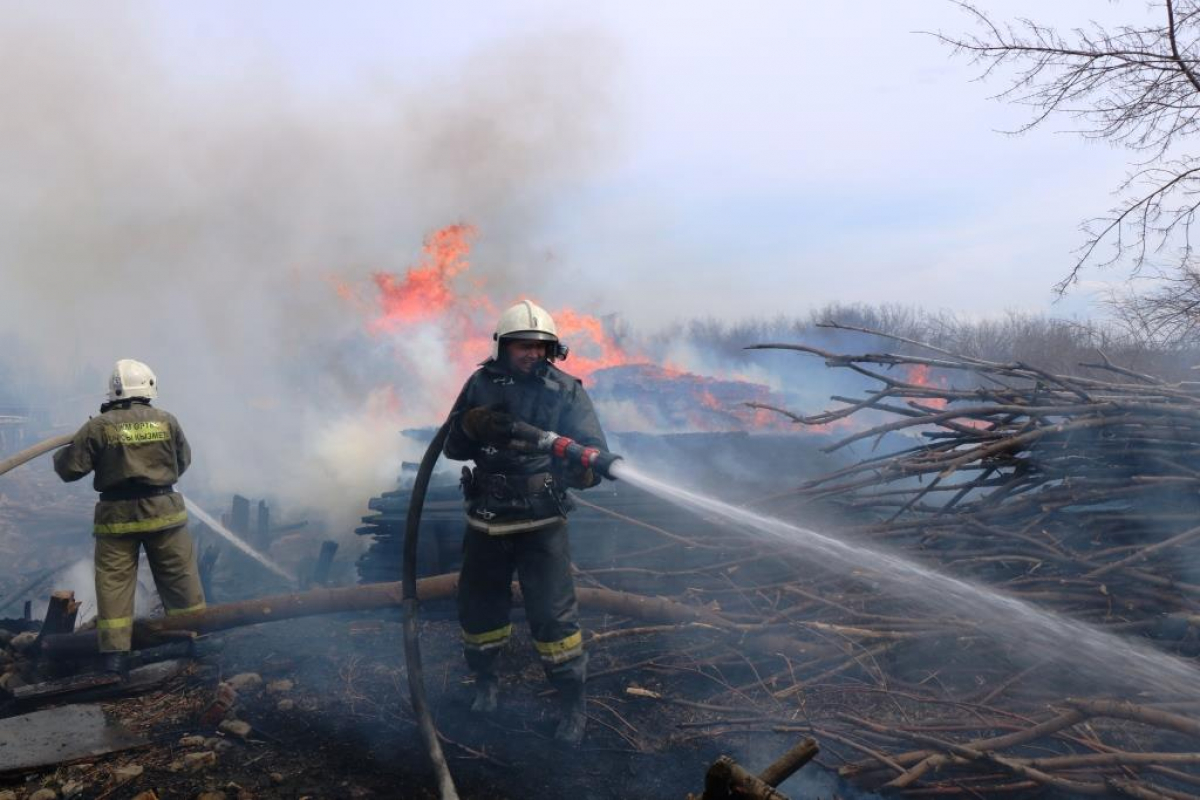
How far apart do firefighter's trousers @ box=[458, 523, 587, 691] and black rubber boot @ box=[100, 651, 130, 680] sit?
2.41 metres

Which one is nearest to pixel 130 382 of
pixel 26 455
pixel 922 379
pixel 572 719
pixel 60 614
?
pixel 26 455

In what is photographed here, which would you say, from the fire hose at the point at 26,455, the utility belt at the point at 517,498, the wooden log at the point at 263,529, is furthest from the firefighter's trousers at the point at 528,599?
the wooden log at the point at 263,529

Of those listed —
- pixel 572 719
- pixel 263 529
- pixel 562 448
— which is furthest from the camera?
pixel 263 529

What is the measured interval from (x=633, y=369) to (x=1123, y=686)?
1452cm

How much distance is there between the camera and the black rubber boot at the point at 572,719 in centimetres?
403

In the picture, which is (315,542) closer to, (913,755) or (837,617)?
(837,617)

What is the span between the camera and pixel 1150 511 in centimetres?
494

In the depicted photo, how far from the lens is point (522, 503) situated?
13.4ft

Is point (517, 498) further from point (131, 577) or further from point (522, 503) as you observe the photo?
point (131, 577)

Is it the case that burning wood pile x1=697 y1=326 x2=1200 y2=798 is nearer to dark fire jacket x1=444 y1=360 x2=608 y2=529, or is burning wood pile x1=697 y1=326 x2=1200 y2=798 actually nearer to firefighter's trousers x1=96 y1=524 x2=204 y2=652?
dark fire jacket x1=444 y1=360 x2=608 y2=529

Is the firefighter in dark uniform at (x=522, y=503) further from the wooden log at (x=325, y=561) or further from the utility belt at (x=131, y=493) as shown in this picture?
the wooden log at (x=325, y=561)

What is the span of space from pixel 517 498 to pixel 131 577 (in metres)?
3.10

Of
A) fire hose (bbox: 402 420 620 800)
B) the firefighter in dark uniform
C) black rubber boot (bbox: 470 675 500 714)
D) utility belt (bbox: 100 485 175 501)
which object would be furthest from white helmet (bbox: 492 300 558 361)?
utility belt (bbox: 100 485 175 501)

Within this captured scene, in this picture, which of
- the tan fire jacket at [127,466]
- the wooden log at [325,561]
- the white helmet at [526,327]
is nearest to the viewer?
the white helmet at [526,327]
